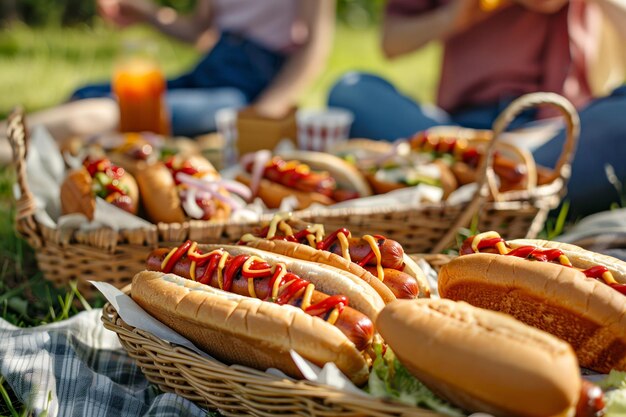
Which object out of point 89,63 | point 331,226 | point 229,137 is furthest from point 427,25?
point 89,63

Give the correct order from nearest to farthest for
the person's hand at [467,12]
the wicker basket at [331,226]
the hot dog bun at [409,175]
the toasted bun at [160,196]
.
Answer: the wicker basket at [331,226], the toasted bun at [160,196], the hot dog bun at [409,175], the person's hand at [467,12]

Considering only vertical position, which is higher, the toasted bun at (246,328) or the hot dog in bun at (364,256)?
the hot dog in bun at (364,256)

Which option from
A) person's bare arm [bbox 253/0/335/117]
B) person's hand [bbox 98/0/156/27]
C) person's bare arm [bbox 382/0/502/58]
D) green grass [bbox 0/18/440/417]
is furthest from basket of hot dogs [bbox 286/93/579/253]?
person's hand [bbox 98/0/156/27]

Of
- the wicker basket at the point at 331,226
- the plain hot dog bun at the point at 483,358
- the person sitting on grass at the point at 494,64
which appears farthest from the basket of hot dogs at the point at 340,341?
the person sitting on grass at the point at 494,64

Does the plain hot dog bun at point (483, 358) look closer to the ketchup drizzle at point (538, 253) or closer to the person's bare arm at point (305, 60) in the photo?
the ketchup drizzle at point (538, 253)

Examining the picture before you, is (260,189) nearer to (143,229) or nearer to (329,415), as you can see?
(143,229)

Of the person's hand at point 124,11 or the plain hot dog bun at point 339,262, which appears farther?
the person's hand at point 124,11

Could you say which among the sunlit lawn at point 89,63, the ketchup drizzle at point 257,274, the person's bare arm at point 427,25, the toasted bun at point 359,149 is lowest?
the sunlit lawn at point 89,63

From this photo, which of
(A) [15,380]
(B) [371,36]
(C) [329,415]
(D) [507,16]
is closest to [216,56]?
(D) [507,16]
